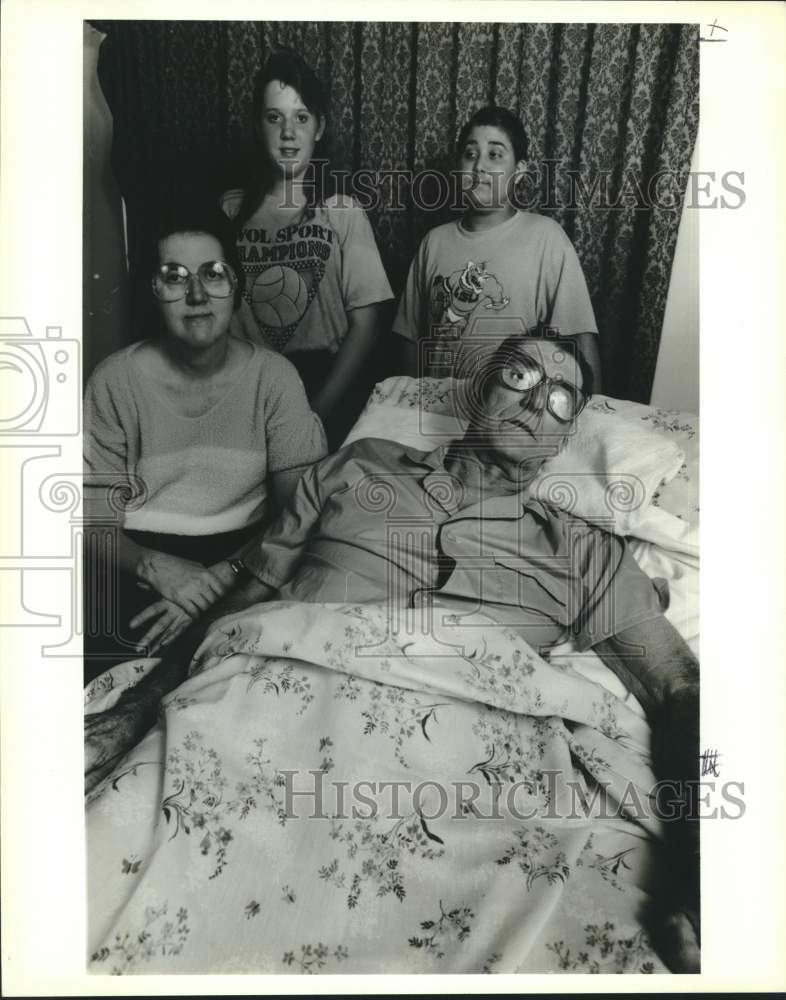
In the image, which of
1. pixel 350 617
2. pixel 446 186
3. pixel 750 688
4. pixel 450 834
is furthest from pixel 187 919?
pixel 446 186

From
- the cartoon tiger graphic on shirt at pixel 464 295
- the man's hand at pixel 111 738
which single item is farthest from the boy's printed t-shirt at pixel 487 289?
the man's hand at pixel 111 738

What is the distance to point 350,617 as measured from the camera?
148 cm

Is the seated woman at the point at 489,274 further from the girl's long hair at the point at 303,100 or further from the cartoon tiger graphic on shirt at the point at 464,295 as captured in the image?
the girl's long hair at the point at 303,100

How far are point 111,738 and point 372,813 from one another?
48cm

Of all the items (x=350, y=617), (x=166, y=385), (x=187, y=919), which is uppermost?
(x=166, y=385)

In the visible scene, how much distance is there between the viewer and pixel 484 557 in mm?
1529

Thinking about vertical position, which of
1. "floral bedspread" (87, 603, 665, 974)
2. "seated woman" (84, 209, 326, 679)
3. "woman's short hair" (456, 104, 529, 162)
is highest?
"woman's short hair" (456, 104, 529, 162)

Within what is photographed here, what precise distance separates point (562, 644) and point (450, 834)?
0.38 metres

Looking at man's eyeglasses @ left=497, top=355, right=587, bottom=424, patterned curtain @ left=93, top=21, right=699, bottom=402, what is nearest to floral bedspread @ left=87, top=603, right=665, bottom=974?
man's eyeglasses @ left=497, top=355, right=587, bottom=424

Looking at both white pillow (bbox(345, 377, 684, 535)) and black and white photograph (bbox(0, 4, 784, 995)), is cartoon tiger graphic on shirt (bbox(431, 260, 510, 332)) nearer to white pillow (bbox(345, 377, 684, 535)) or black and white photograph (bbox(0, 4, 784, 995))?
black and white photograph (bbox(0, 4, 784, 995))

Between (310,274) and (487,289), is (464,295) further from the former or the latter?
(310,274)

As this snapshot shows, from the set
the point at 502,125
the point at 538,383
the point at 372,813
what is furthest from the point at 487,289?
the point at 372,813

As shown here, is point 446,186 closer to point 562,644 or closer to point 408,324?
point 408,324

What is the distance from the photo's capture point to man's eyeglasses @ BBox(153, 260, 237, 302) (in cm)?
154
